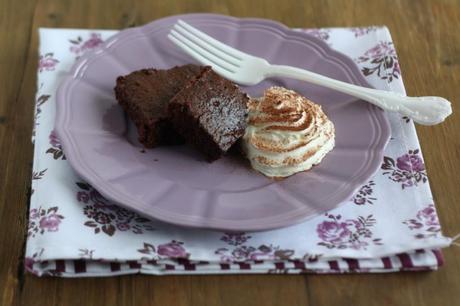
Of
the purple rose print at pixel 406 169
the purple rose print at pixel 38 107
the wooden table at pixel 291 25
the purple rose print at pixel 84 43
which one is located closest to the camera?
the wooden table at pixel 291 25

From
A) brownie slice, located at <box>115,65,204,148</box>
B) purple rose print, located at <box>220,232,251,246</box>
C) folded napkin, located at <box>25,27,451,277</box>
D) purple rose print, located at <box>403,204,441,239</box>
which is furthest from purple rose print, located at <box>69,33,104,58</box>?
purple rose print, located at <box>403,204,441,239</box>

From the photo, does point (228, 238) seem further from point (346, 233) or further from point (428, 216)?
point (428, 216)

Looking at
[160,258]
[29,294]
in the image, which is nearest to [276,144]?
[160,258]

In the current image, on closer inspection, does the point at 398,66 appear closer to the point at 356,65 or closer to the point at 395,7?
the point at 356,65

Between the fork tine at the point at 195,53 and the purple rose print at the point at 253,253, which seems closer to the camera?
the purple rose print at the point at 253,253

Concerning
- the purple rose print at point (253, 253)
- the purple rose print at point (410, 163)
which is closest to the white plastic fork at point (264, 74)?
the purple rose print at point (410, 163)

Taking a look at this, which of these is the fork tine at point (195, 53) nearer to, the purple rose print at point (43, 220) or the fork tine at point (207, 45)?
the fork tine at point (207, 45)
